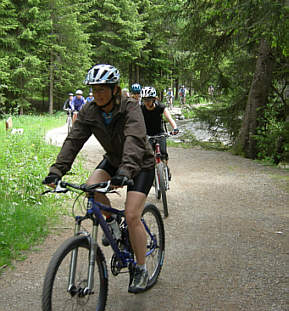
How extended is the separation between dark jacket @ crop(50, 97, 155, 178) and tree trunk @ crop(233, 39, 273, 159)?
13055 mm

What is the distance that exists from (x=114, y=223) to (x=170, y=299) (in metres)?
1.05

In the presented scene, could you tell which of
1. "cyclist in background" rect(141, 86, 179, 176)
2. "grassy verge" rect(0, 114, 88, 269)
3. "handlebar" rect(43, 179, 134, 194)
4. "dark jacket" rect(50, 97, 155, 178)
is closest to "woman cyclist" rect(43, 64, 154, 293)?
"dark jacket" rect(50, 97, 155, 178)

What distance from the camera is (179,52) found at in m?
19.5

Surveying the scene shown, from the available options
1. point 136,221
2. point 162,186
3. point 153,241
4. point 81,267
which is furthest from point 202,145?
point 81,267

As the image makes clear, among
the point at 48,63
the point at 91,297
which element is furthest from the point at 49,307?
the point at 48,63

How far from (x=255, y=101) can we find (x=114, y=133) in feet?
45.1

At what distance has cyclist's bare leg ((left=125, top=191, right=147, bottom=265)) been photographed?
150 inches

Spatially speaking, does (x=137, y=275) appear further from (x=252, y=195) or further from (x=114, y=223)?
(x=252, y=195)

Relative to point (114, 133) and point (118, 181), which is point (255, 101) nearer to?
point (114, 133)

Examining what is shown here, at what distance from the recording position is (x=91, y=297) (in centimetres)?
354

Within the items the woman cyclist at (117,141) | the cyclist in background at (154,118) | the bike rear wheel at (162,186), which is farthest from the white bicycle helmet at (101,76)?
the cyclist in background at (154,118)

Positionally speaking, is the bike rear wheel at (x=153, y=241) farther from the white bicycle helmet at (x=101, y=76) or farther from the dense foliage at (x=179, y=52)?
the dense foliage at (x=179, y=52)

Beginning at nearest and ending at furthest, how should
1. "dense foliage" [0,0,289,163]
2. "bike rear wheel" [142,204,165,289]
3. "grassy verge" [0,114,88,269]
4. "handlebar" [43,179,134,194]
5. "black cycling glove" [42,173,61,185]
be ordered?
"handlebar" [43,179,134,194] < "black cycling glove" [42,173,61,185] < "bike rear wheel" [142,204,165,289] < "grassy verge" [0,114,88,269] < "dense foliage" [0,0,289,163]

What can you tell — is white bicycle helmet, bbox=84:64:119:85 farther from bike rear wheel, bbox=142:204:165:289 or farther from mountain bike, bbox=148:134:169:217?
mountain bike, bbox=148:134:169:217
